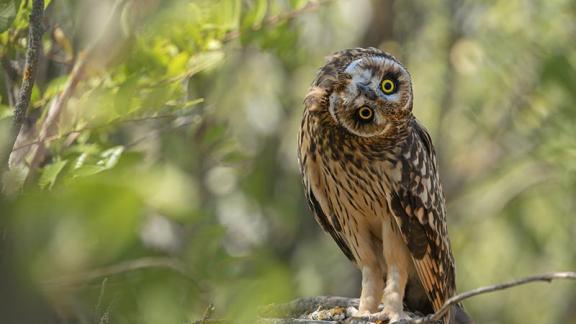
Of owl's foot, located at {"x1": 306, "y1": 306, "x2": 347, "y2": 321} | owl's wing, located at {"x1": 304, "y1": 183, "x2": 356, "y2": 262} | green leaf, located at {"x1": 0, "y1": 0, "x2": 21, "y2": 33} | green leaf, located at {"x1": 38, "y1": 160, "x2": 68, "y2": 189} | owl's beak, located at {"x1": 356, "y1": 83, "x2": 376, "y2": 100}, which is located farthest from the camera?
owl's wing, located at {"x1": 304, "y1": 183, "x2": 356, "y2": 262}

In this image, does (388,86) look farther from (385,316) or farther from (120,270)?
(120,270)

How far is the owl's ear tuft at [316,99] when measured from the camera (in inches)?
173

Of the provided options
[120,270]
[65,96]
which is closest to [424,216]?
[65,96]

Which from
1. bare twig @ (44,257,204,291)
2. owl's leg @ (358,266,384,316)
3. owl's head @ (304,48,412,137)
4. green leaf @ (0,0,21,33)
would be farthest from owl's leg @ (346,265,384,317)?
bare twig @ (44,257,204,291)

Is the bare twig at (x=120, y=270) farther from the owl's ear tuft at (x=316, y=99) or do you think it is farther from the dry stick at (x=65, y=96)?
the owl's ear tuft at (x=316, y=99)

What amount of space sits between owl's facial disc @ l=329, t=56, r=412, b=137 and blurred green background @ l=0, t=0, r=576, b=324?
44 cm

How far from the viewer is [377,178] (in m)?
4.58

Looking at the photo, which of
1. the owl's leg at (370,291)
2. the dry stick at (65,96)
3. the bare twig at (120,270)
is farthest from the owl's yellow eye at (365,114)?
the bare twig at (120,270)

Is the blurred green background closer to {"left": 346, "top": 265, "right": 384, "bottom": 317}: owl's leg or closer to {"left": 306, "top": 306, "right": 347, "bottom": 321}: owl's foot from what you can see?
{"left": 306, "top": 306, "right": 347, "bottom": 321}: owl's foot

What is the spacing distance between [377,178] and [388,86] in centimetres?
45

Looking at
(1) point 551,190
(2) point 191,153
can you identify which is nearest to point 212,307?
(2) point 191,153

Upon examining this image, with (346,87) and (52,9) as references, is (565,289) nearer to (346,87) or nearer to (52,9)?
(346,87)

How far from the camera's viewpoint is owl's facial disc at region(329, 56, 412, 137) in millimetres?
4297

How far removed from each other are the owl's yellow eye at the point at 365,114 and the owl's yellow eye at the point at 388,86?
0.11 m
